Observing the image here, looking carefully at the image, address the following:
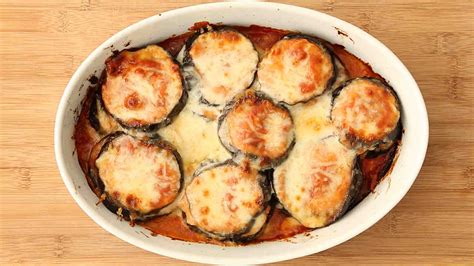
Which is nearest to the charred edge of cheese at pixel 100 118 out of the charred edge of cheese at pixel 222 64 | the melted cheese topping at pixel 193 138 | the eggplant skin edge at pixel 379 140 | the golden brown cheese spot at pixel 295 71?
the melted cheese topping at pixel 193 138

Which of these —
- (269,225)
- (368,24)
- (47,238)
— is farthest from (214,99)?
(47,238)

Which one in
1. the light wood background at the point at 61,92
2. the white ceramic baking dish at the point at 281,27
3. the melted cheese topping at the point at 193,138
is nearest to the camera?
the white ceramic baking dish at the point at 281,27

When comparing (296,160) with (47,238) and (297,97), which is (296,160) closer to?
(297,97)

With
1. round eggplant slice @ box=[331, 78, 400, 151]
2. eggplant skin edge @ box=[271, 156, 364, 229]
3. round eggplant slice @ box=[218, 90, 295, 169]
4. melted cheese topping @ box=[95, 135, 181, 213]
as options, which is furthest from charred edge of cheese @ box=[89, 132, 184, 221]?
round eggplant slice @ box=[331, 78, 400, 151]

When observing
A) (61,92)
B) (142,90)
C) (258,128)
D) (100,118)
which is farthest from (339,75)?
(61,92)

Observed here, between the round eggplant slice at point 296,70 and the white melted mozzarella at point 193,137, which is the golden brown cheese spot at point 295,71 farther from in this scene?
the white melted mozzarella at point 193,137

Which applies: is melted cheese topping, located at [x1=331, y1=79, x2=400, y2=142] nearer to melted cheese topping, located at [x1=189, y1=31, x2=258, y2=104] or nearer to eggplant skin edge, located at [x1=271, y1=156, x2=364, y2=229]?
eggplant skin edge, located at [x1=271, y1=156, x2=364, y2=229]

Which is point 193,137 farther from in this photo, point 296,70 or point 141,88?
point 296,70
